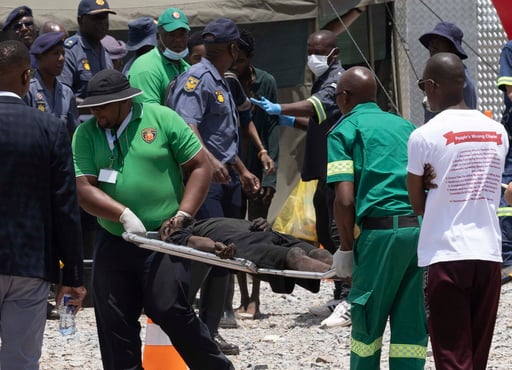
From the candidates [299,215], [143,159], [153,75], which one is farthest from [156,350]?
[299,215]

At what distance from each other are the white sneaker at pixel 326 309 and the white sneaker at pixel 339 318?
1.28ft

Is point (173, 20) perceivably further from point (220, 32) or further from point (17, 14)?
point (17, 14)

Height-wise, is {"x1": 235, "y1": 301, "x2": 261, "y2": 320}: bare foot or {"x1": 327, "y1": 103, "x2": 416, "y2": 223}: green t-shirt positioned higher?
{"x1": 327, "y1": 103, "x2": 416, "y2": 223}: green t-shirt

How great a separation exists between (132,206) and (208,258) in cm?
53

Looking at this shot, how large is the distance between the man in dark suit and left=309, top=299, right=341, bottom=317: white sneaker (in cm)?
427

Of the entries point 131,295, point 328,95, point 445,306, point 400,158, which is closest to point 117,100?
point 131,295

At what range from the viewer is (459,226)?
5574mm

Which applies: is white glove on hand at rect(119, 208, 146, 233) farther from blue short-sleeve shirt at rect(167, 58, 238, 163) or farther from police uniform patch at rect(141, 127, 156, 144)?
blue short-sleeve shirt at rect(167, 58, 238, 163)

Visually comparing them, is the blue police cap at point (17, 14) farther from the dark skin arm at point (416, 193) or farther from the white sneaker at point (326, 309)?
the dark skin arm at point (416, 193)

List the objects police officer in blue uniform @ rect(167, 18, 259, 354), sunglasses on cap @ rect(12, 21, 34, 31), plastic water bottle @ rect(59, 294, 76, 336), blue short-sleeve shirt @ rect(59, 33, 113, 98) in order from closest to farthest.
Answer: plastic water bottle @ rect(59, 294, 76, 336), police officer in blue uniform @ rect(167, 18, 259, 354), blue short-sleeve shirt @ rect(59, 33, 113, 98), sunglasses on cap @ rect(12, 21, 34, 31)

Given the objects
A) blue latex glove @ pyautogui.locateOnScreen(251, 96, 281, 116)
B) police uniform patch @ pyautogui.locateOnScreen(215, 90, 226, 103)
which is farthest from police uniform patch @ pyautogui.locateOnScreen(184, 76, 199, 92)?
blue latex glove @ pyautogui.locateOnScreen(251, 96, 281, 116)

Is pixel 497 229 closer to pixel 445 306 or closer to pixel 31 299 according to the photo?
pixel 445 306

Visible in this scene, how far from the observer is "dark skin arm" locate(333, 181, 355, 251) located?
6016 millimetres

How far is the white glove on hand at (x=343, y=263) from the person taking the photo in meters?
6.12
